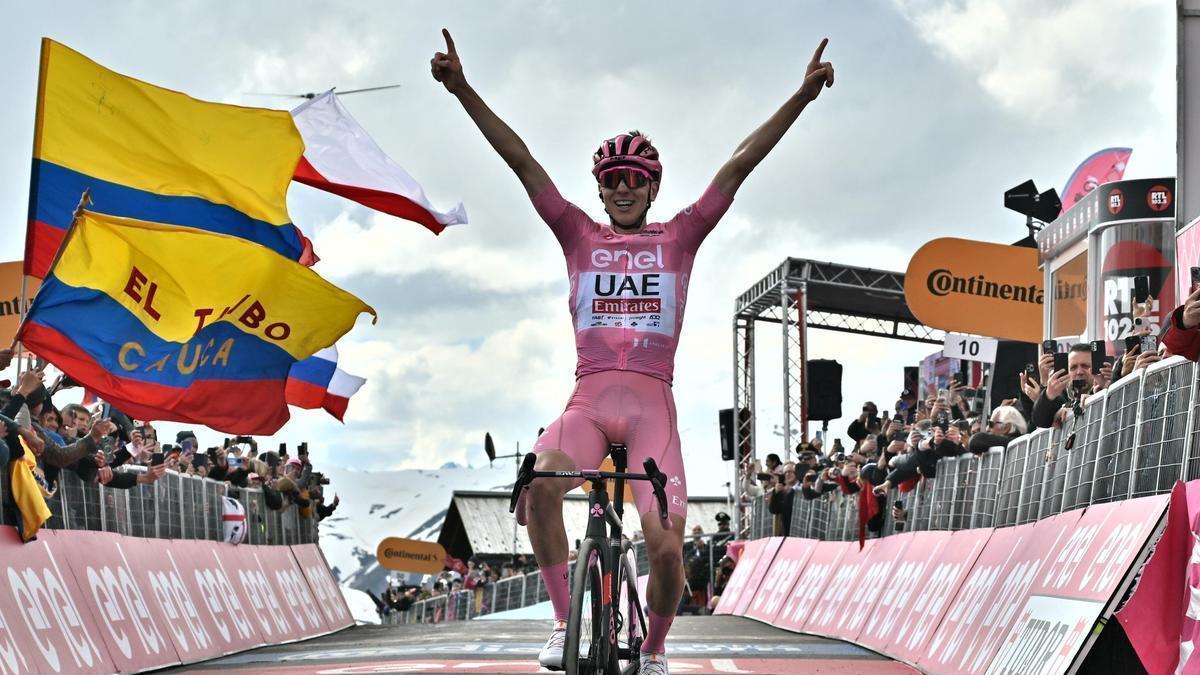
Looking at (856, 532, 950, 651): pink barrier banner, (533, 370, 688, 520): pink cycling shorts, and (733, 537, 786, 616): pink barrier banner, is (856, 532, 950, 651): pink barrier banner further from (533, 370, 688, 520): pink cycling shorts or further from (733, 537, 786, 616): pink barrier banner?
(733, 537, 786, 616): pink barrier banner

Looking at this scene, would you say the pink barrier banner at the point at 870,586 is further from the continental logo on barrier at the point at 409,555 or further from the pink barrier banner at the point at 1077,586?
the continental logo on barrier at the point at 409,555

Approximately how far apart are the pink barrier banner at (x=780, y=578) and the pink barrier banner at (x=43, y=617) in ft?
35.8

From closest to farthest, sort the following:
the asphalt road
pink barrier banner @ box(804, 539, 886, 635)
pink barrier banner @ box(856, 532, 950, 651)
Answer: the asphalt road
pink barrier banner @ box(856, 532, 950, 651)
pink barrier banner @ box(804, 539, 886, 635)

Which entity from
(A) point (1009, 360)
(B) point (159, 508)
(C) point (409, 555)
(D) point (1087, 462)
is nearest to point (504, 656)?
(B) point (159, 508)

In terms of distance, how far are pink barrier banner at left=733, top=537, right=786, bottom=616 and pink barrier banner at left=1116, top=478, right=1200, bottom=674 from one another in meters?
16.3

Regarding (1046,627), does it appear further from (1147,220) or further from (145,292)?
(1147,220)

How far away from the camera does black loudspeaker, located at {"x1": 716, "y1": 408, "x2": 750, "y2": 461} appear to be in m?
36.7

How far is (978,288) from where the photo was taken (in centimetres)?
2102

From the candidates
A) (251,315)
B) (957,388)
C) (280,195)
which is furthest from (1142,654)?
(957,388)

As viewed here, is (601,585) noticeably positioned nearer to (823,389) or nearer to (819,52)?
(819,52)

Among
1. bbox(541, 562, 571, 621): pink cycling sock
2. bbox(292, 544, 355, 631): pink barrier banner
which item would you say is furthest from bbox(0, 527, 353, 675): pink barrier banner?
bbox(541, 562, 571, 621): pink cycling sock

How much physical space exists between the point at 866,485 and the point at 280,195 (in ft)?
21.5

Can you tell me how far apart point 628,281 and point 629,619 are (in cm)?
148

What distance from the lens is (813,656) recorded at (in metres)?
11.1
